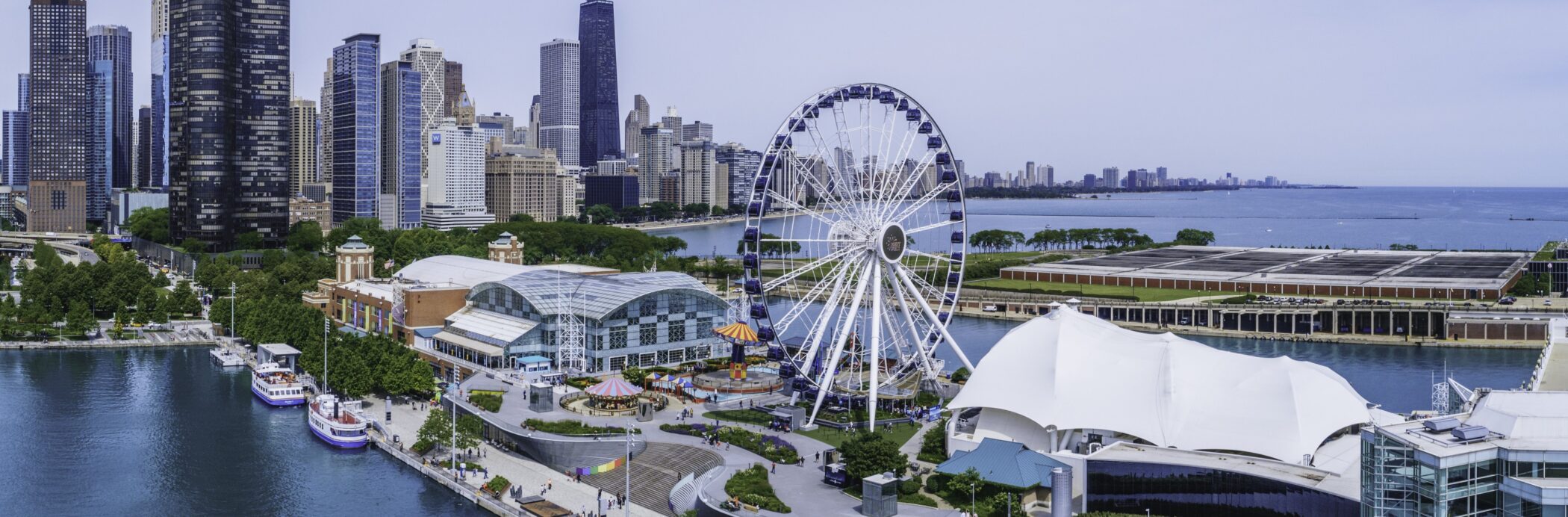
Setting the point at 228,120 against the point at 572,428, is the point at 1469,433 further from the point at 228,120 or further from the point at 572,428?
the point at 228,120

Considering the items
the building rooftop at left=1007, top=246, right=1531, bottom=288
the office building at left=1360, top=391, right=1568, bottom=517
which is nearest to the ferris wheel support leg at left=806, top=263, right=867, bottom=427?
the office building at left=1360, top=391, right=1568, bottom=517

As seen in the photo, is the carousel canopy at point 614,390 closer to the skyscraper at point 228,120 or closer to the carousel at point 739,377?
the carousel at point 739,377

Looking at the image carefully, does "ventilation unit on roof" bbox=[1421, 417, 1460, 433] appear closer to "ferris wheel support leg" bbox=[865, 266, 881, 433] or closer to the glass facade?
the glass facade

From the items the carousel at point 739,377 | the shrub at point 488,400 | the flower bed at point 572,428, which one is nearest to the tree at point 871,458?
the flower bed at point 572,428

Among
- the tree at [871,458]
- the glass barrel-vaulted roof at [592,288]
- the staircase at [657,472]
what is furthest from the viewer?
the glass barrel-vaulted roof at [592,288]

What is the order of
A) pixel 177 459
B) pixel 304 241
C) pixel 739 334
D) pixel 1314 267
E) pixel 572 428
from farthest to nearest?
pixel 304 241 → pixel 1314 267 → pixel 739 334 → pixel 177 459 → pixel 572 428

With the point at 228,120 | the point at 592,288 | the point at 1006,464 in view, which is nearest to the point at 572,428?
the point at 1006,464
